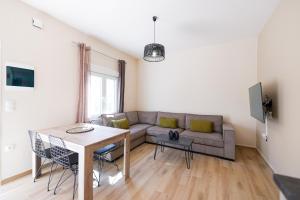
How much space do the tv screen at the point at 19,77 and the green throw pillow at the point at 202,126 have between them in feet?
11.3

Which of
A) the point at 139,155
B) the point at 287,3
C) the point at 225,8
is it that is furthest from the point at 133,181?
the point at 287,3

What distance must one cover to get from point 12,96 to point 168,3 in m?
2.76

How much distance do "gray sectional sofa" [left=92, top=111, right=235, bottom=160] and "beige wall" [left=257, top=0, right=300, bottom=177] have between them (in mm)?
726

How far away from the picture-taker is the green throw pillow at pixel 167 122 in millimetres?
3868

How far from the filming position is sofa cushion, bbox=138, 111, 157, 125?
4.34 m

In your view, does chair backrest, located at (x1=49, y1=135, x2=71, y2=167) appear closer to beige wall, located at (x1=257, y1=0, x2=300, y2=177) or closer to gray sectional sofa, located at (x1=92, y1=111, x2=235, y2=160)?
gray sectional sofa, located at (x1=92, y1=111, x2=235, y2=160)

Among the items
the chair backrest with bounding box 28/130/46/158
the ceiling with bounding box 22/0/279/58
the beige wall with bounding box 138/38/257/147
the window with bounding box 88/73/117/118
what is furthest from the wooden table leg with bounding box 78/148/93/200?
the beige wall with bounding box 138/38/257/147

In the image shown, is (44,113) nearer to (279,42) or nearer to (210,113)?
(210,113)

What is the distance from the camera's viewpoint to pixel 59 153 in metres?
1.87

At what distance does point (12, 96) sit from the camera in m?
2.06

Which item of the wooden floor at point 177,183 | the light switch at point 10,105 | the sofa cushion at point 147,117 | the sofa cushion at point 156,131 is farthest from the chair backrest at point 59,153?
the sofa cushion at point 147,117

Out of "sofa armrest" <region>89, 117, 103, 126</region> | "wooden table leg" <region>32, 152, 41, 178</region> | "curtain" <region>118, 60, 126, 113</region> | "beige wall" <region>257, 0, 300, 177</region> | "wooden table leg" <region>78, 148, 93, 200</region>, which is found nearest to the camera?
"wooden table leg" <region>78, 148, 93, 200</region>

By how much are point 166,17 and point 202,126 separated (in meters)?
2.55

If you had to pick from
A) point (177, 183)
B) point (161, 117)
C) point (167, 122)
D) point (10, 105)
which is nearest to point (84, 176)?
point (177, 183)
